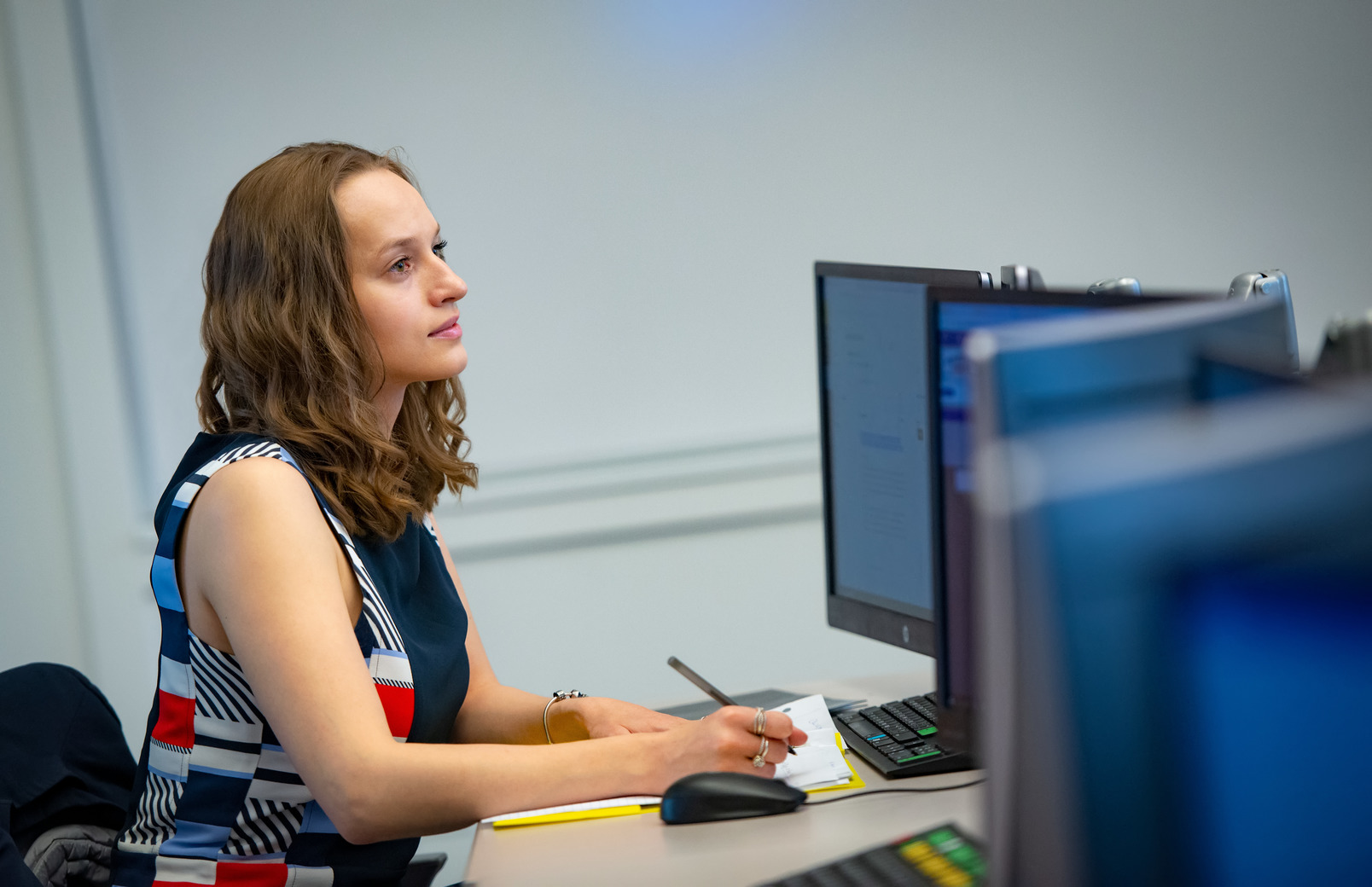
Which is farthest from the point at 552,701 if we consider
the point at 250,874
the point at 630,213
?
the point at 630,213

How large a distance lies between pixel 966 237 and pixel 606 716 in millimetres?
1788

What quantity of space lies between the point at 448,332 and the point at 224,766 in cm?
55

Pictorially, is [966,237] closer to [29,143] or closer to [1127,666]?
[29,143]

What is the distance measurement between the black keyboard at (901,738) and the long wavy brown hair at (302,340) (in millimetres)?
576

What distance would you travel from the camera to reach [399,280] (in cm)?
132

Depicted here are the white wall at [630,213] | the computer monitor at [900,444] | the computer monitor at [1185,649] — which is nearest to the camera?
the computer monitor at [1185,649]

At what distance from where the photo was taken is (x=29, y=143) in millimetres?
2244

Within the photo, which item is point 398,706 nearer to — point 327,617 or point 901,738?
point 327,617

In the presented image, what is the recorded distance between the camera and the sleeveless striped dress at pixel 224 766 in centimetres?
114

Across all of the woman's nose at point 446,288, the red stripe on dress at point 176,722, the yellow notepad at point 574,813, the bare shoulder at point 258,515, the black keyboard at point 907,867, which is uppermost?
the woman's nose at point 446,288

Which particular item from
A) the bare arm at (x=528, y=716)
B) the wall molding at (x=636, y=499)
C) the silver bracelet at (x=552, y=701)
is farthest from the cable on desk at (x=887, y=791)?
the wall molding at (x=636, y=499)

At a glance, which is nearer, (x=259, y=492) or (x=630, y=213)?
(x=259, y=492)

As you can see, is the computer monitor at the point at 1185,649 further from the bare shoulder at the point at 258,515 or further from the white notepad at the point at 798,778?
the bare shoulder at the point at 258,515

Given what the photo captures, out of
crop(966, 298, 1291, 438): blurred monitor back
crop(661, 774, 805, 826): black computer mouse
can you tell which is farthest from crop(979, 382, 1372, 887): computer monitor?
crop(661, 774, 805, 826): black computer mouse
